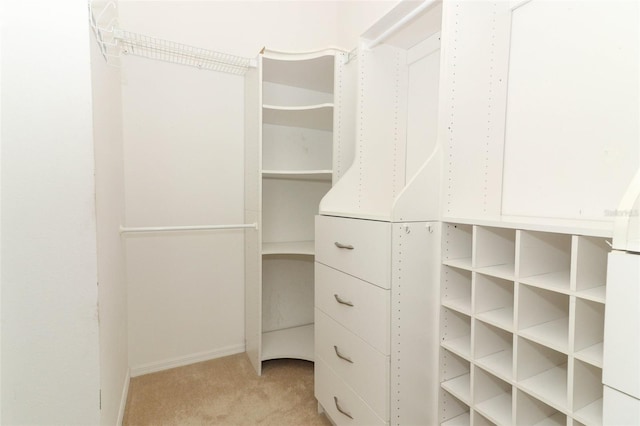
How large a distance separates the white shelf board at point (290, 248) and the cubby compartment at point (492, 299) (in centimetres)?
104

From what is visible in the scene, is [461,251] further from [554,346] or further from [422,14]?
[422,14]

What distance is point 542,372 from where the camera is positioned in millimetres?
998

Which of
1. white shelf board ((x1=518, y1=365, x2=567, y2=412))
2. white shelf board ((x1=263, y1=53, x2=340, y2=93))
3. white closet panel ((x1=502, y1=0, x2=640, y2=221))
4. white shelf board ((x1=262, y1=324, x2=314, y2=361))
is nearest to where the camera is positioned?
white shelf board ((x1=518, y1=365, x2=567, y2=412))

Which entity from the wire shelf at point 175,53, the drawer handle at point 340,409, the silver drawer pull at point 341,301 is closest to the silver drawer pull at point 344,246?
the silver drawer pull at point 341,301

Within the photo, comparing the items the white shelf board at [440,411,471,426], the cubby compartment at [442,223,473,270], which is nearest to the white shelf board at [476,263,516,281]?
the cubby compartment at [442,223,473,270]

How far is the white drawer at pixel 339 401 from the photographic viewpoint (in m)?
1.24

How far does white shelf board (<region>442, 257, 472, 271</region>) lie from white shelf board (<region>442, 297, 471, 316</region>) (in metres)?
0.14

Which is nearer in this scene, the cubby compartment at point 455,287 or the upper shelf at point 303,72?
the cubby compartment at point 455,287

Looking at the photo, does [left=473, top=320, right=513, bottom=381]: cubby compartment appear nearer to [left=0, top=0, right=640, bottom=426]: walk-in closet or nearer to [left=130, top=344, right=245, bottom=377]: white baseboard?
[left=0, top=0, right=640, bottom=426]: walk-in closet

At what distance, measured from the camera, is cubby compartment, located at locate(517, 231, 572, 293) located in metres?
0.92

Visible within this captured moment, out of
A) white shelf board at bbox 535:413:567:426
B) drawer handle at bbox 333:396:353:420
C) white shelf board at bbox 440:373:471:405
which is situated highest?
white shelf board at bbox 440:373:471:405

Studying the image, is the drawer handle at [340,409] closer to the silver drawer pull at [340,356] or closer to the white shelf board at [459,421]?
the silver drawer pull at [340,356]

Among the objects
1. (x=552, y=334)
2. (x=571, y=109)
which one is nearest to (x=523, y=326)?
(x=552, y=334)

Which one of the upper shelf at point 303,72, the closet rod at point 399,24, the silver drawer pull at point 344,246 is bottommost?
the silver drawer pull at point 344,246
